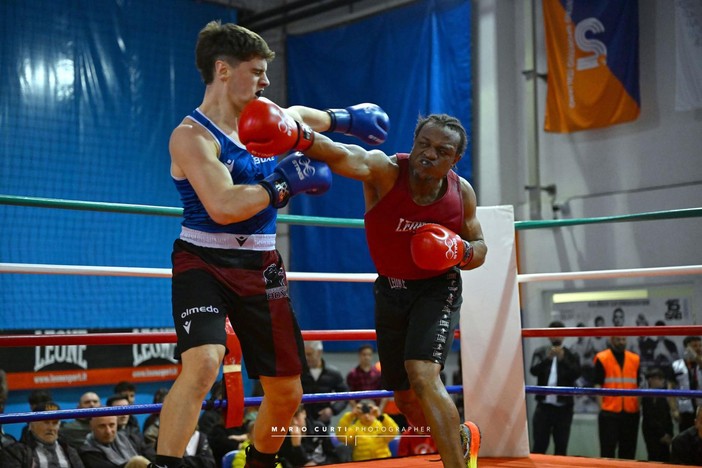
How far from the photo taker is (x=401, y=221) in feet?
9.98

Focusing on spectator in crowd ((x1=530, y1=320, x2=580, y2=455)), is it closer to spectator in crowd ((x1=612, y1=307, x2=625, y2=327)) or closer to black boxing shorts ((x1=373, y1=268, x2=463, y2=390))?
spectator in crowd ((x1=612, y1=307, x2=625, y2=327))

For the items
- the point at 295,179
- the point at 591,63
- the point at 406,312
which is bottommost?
the point at 406,312

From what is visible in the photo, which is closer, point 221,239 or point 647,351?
point 221,239

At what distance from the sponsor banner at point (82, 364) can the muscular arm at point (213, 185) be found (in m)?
5.84

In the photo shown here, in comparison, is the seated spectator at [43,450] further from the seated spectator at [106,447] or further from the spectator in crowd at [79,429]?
the spectator in crowd at [79,429]

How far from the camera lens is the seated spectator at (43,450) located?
4348 millimetres

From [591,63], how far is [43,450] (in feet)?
20.6

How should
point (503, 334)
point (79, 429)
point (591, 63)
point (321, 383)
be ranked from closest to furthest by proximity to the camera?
point (503, 334)
point (79, 429)
point (321, 383)
point (591, 63)

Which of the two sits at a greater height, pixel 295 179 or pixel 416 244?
pixel 295 179

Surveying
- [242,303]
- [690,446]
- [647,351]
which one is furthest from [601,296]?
[242,303]

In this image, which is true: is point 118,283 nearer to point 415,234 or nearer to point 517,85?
point 517,85

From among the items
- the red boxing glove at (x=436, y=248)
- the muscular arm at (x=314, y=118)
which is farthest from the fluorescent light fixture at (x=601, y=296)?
the muscular arm at (x=314, y=118)

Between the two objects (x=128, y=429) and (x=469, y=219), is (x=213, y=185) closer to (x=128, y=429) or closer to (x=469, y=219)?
(x=469, y=219)

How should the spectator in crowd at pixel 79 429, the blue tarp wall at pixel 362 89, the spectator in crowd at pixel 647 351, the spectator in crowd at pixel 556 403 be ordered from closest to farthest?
the spectator in crowd at pixel 79 429
the spectator in crowd at pixel 556 403
the spectator in crowd at pixel 647 351
the blue tarp wall at pixel 362 89
